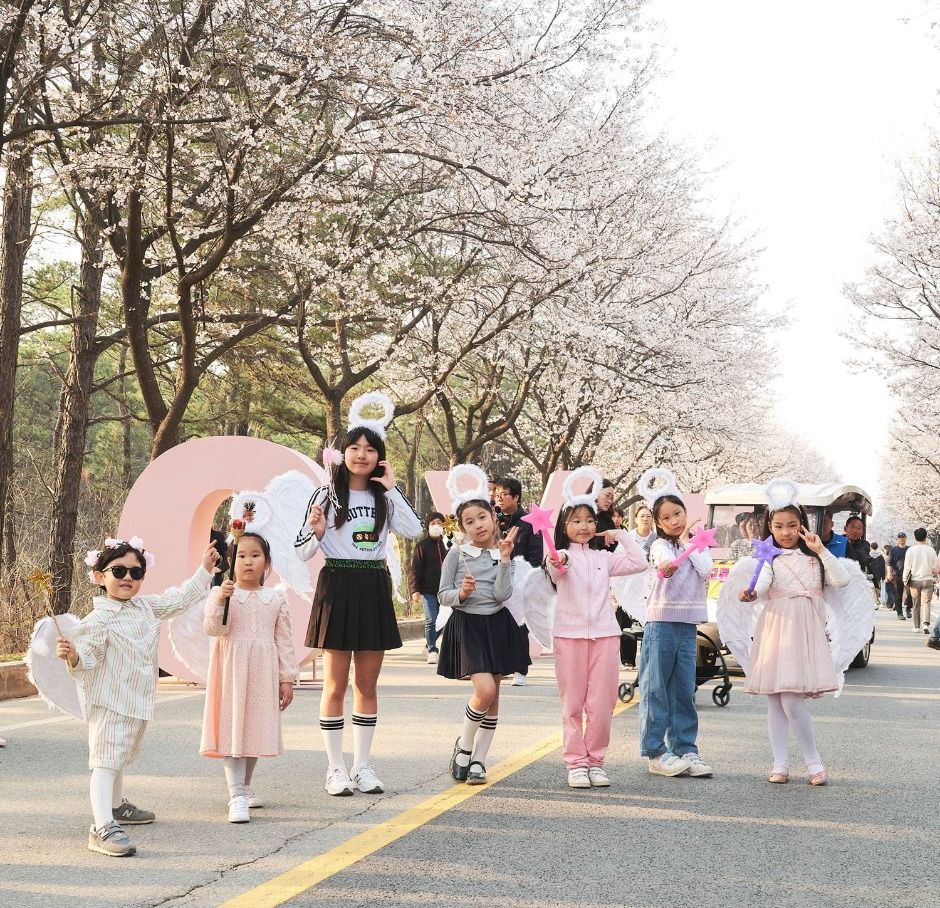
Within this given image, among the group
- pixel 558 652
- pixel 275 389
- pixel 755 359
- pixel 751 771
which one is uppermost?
pixel 755 359

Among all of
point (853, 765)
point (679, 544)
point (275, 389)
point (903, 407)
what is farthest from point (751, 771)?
point (903, 407)

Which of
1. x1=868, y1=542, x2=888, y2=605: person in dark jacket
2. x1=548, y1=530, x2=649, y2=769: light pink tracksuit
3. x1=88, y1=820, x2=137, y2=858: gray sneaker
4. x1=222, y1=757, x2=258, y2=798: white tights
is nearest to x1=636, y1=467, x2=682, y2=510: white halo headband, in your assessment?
x1=548, y1=530, x2=649, y2=769: light pink tracksuit

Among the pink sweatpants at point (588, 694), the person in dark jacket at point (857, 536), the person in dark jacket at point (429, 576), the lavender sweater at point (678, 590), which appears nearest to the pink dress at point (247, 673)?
the pink sweatpants at point (588, 694)

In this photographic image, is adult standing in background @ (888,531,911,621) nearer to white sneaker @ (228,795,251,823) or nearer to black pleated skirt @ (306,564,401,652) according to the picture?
black pleated skirt @ (306,564,401,652)

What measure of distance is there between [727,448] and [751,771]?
3490 centimetres

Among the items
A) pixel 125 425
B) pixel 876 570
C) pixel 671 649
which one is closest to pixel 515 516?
pixel 671 649

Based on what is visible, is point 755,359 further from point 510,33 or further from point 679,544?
point 679,544

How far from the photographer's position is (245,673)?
20.9ft

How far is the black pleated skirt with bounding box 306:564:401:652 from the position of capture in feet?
22.6

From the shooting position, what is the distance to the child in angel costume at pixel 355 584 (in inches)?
273

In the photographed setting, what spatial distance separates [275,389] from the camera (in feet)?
89.4

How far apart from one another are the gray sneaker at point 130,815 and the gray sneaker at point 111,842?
1.67ft

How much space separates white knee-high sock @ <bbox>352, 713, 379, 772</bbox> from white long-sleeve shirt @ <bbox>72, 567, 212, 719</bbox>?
4.48 ft

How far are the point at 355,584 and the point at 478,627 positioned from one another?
74 centimetres
